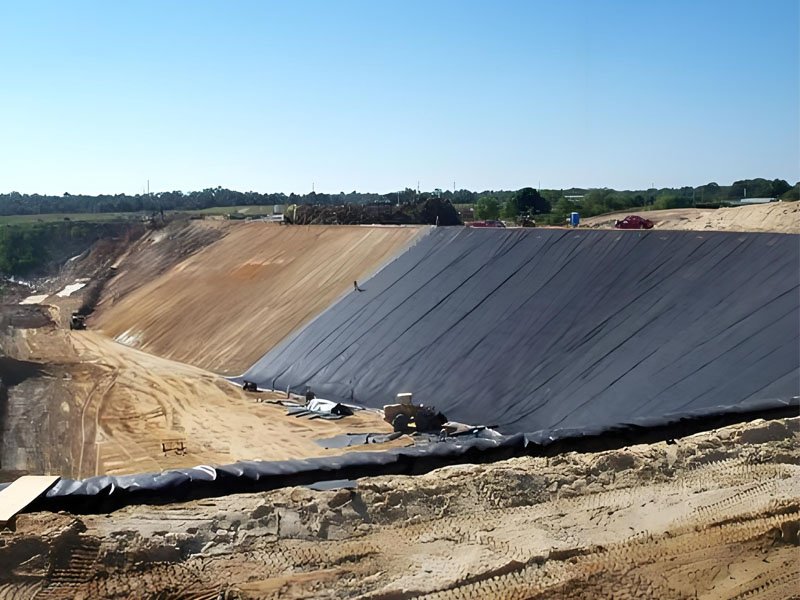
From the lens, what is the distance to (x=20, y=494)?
653 centimetres

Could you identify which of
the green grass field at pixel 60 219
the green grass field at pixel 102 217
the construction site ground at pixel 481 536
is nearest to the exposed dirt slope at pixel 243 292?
the construction site ground at pixel 481 536

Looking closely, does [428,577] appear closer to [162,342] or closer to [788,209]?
[162,342]

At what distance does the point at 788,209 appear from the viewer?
107 ft

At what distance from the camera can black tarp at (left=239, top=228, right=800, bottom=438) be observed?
1550 centimetres

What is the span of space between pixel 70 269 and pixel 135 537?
60029mm

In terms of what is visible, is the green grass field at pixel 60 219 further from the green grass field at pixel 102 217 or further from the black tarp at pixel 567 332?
the black tarp at pixel 567 332

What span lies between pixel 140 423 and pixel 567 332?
11323 mm

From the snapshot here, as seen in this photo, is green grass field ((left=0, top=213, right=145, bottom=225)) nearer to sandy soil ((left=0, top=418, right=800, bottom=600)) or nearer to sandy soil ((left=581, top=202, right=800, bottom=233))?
sandy soil ((left=581, top=202, right=800, bottom=233))

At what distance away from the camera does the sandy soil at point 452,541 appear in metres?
5.43

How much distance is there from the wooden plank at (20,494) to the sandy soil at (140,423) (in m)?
9.58

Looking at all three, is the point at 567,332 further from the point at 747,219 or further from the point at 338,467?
the point at 747,219

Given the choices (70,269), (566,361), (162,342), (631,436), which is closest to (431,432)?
(566,361)

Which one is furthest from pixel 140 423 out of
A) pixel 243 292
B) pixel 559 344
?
pixel 243 292

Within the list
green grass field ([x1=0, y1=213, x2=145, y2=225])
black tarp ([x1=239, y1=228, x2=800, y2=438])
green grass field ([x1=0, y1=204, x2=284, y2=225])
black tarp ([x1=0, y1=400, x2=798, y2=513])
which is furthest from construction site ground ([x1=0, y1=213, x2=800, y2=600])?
green grass field ([x1=0, y1=204, x2=284, y2=225])
